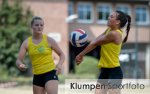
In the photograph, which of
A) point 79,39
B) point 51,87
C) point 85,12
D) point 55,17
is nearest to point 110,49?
point 79,39

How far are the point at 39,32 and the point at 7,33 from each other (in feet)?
78.1

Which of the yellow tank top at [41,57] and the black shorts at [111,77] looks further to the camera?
the yellow tank top at [41,57]

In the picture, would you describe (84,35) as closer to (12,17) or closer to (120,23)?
(120,23)

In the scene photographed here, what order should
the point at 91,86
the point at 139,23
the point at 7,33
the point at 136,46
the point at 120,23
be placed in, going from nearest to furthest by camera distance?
the point at 120,23 → the point at 91,86 → the point at 7,33 → the point at 136,46 → the point at 139,23

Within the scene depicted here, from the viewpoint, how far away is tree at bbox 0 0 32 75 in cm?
3136

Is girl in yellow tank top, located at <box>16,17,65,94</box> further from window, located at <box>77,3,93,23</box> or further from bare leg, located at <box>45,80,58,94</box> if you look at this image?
window, located at <box>77,3,93,23</box>

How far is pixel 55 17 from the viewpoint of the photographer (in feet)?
112

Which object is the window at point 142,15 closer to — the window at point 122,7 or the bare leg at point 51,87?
the window at point 122,7

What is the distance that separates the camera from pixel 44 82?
27.6 ft

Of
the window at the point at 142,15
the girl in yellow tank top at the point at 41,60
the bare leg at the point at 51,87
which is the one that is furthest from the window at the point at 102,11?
the bare leg at the point at 51,87

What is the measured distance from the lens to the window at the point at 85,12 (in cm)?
3728

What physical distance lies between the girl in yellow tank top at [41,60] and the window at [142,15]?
31.0 meters

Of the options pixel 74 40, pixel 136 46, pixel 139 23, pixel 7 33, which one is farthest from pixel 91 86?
pixel 139 23

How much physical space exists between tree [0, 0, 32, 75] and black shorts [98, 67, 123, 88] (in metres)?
23.8
